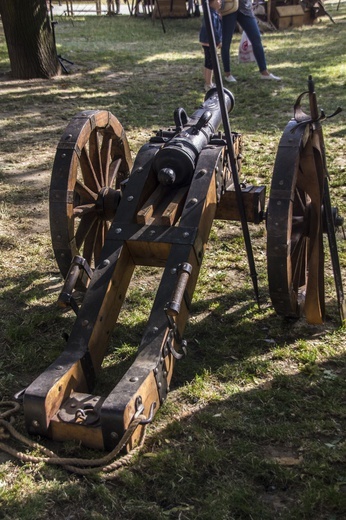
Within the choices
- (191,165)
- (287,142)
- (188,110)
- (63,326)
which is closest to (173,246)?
(191,165)

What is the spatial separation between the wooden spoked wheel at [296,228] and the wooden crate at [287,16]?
543 inches

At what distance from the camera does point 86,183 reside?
4.23 metres

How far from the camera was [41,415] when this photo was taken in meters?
2.87

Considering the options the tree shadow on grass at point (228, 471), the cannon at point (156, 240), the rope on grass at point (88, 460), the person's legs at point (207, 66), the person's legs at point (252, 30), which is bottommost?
the tree shadow on grass at point (228, 471)

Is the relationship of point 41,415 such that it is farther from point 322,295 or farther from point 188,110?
point 188,110

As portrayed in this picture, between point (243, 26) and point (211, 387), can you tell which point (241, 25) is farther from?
point (211, 387)

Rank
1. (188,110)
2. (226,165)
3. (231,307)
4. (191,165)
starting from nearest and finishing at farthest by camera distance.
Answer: (191,165), (226,165), (231,307), (188,110)

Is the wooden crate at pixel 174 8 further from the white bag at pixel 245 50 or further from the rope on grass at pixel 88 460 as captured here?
the rope on grass at pixel 88 460

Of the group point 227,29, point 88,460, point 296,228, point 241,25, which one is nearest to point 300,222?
point 296,228

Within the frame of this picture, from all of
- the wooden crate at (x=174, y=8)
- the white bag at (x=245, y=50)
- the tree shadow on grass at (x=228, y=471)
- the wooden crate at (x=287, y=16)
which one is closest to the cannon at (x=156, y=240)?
the tree shadow on grass at (x=228, y=471)

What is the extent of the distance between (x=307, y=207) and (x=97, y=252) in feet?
4.61

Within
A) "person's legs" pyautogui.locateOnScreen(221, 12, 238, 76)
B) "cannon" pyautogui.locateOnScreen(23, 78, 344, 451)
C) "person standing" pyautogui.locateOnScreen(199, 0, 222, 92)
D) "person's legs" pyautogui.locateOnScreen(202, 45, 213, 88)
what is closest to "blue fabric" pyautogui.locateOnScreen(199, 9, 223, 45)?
"person standing" pyautogui.locateOnScreen(199, 0, 222, 92)

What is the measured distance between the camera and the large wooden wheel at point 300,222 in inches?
133

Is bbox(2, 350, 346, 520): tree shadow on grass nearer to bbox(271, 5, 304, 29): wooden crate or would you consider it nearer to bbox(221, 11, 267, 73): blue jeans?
bbox(221, 11, 267, 73): blue jeans
